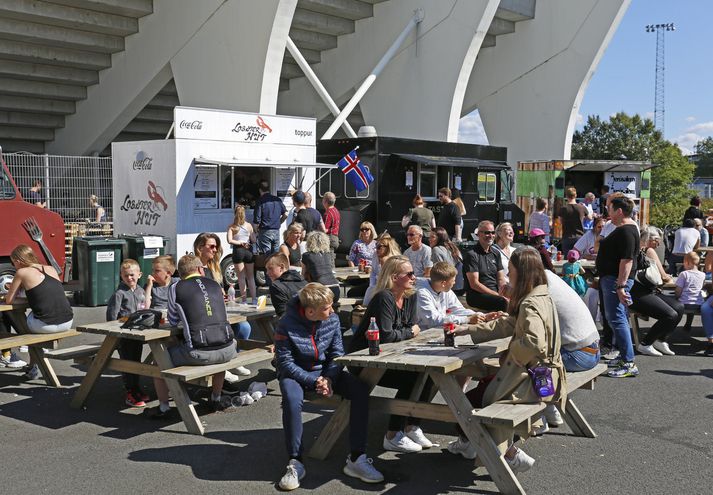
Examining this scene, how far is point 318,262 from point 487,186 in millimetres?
10599

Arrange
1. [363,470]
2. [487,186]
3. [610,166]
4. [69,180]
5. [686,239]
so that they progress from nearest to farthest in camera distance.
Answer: [363,470]
[686,239]
[69,180]
[487,186]
[610,166]

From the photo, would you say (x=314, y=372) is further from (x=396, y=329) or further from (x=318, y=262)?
(x=318, y=262)

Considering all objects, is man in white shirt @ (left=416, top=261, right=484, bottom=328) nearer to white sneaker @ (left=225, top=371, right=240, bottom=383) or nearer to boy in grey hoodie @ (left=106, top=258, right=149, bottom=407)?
white sneaker @ (left=225, top=371, right=240, bottom=383)

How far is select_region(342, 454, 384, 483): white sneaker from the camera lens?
4.68 m

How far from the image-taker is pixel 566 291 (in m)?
5.28

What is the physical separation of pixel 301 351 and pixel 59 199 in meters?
13.8

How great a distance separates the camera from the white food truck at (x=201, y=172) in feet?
42.8

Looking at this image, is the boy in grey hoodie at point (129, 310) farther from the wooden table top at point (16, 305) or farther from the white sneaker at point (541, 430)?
the white sneaker at point (541, 430)

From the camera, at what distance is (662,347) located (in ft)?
27.9

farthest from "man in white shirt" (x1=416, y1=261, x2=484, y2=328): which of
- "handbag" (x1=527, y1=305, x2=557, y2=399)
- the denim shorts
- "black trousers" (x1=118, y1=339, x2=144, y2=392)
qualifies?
"black trousers" (x1=118, y1=339, x2=144, y2=392)

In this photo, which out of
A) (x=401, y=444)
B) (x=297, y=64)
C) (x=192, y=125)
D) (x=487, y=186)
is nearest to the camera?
(x=401, y=444)

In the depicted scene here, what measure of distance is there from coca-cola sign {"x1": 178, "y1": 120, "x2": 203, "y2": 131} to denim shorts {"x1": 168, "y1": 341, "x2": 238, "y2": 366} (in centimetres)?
800

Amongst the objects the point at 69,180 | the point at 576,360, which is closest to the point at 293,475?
the point at 576,360

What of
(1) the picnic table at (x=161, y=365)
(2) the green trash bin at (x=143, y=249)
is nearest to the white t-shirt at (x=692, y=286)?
(1) the picnic table at (x=161, y=365)
